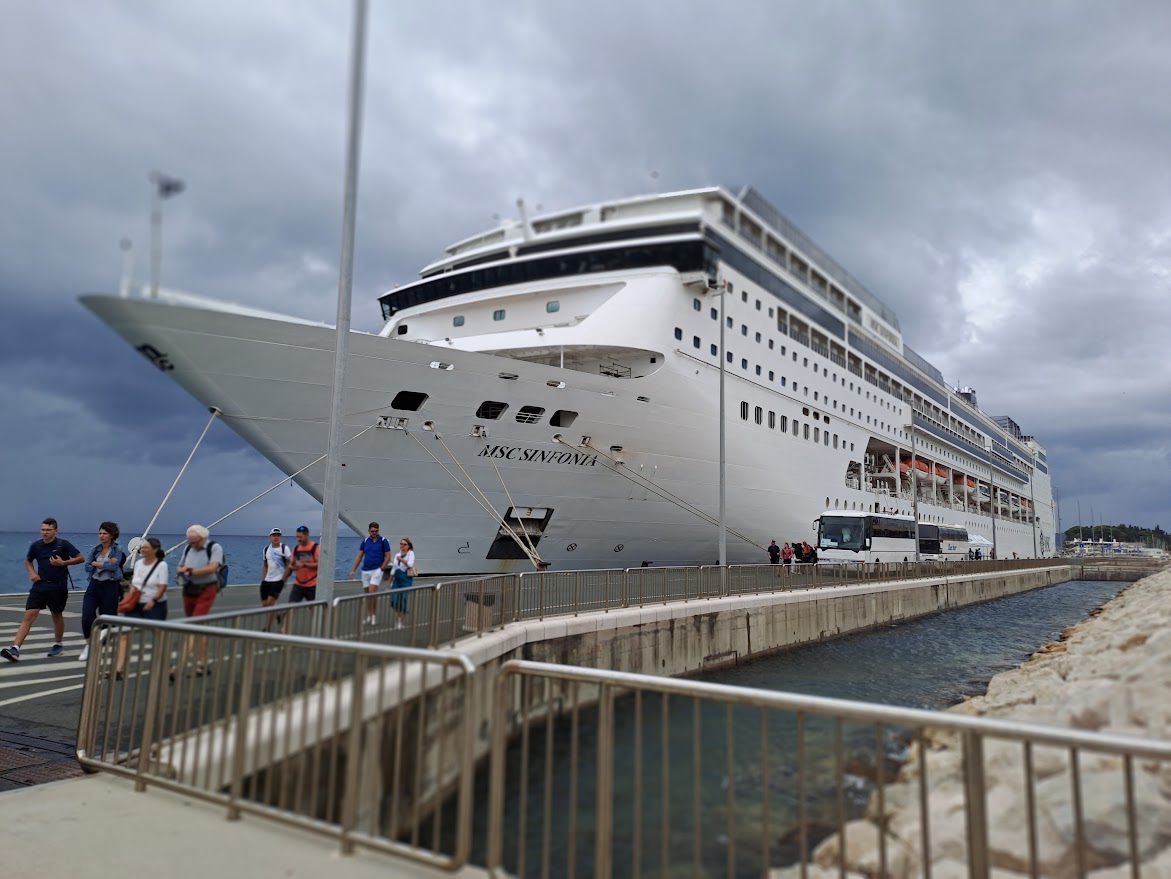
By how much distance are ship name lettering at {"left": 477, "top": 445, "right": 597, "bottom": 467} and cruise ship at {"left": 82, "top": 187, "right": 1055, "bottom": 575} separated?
5cm

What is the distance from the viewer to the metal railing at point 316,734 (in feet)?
11.9

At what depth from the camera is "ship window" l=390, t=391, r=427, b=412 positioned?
15.4m

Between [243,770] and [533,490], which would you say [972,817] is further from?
[533,490]

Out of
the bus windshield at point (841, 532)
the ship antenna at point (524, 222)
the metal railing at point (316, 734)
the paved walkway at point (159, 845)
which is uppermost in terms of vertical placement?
the ship antenna at point (524, 222)

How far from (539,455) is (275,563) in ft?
27.2

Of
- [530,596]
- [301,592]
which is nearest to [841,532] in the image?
[530,596]

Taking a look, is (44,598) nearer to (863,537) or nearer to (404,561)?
(404,561)

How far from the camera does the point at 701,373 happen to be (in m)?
22.3

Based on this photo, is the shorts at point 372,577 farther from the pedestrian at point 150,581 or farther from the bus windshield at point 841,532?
the bus windshield at point 841,532

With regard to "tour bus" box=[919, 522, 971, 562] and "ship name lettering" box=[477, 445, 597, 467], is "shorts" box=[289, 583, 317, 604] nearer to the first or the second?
"ship name lettering" box=[477, 445, 597, 467]

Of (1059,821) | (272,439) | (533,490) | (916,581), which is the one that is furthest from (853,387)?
(1059,821)

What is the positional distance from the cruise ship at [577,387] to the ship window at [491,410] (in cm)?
4

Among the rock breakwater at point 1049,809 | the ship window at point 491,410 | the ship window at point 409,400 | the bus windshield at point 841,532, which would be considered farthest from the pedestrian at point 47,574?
the bus windshield at point 841,532

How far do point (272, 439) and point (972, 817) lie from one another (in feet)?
47.2
